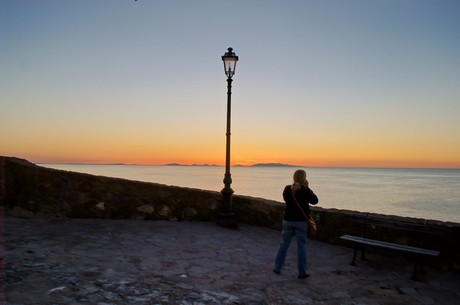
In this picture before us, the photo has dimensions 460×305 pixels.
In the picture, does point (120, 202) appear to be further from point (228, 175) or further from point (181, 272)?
point (181, 272)

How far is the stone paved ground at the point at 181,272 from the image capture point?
3.67m

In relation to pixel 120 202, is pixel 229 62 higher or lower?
higher

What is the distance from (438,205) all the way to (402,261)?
51135mm

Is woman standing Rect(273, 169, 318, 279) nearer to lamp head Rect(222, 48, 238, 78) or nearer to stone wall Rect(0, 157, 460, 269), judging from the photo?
stone wall Rect(0, 157, 460, 269)

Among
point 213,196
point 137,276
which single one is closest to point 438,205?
point 213,196

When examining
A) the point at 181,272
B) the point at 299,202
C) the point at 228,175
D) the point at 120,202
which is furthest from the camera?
the point at 228,175

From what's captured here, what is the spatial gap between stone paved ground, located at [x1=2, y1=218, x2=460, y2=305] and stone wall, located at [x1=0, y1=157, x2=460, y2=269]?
0.52m

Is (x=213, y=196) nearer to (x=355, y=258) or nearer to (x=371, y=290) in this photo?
(x=355, y=258)

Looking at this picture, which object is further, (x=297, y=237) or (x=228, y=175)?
(x=228, y=175)

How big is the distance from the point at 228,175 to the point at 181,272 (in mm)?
3655

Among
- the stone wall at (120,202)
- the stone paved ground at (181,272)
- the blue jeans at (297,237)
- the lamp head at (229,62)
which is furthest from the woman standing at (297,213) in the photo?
the lamp head at (229,62)

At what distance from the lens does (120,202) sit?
7.99 m

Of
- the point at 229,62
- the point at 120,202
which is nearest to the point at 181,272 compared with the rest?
the point at 120,202

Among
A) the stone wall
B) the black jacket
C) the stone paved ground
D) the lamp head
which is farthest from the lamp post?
the black jacket
